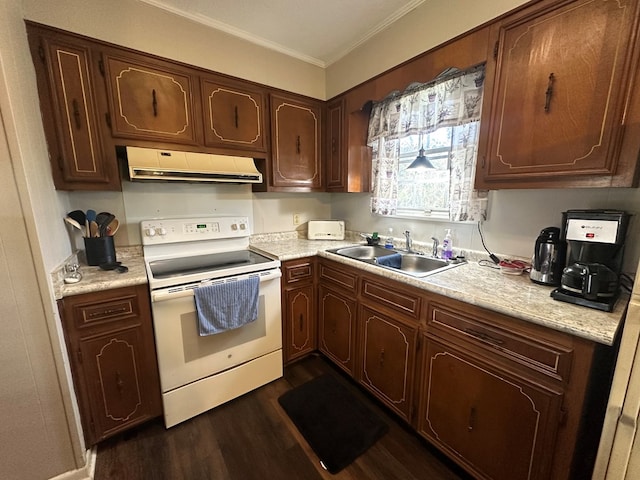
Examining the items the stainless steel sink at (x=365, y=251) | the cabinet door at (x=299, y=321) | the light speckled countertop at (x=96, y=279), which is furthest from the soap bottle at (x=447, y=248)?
the light speckled countertop at (x=96, y=279)

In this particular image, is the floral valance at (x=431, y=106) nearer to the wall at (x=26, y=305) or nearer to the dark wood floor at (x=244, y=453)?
the dark wood floor at (x=244, y=453)

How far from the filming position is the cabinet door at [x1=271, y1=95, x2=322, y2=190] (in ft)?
7.17

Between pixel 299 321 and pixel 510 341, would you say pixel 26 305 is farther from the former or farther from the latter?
pixel 510 341

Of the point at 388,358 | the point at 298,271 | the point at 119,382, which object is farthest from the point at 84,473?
the point at 388,358

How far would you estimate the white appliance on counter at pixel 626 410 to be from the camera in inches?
29.8

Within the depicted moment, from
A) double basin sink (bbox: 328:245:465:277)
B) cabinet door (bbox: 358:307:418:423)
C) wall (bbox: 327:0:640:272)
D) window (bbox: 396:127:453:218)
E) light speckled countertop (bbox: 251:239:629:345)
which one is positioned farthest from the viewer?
window (bbox: 396:127:453:218)

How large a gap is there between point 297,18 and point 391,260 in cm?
183

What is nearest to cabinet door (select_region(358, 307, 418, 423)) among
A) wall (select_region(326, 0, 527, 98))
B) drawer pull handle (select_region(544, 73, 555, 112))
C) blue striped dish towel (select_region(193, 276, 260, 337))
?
blue striped dish towel (select_region(193, 276, 260, 337))

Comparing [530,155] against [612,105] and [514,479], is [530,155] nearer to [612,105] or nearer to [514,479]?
[612,105]

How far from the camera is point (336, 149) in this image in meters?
2.37

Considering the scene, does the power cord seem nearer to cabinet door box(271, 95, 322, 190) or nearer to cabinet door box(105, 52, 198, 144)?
cabinet door box(271, 95, 322, 190)

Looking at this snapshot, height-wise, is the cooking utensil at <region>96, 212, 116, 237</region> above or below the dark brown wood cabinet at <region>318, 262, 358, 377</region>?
above

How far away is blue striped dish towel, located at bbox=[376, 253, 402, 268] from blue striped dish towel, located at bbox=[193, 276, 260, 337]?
86 centimetres

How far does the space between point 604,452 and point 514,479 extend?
406 millimetres
